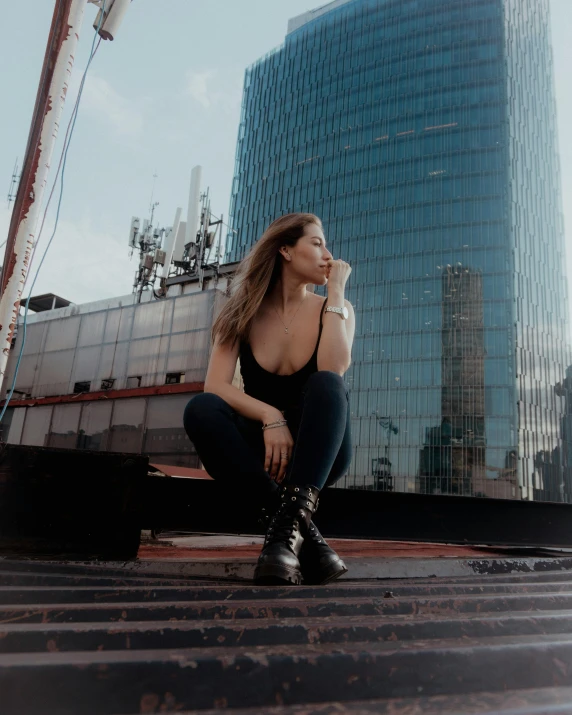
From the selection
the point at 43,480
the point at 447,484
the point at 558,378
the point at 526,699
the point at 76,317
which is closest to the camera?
the point at 526,699

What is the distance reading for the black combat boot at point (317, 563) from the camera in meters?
1.28

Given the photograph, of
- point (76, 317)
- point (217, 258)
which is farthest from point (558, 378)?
point (76, 317)

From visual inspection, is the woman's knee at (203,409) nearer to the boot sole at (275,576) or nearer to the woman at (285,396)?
the woman at (285,396)

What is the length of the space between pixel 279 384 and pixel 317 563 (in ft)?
2.16

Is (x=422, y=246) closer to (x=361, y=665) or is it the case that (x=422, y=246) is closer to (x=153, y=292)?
(x=153, y=292)

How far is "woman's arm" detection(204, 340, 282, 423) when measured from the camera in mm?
1619

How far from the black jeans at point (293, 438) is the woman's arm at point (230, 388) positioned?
4 centimetres

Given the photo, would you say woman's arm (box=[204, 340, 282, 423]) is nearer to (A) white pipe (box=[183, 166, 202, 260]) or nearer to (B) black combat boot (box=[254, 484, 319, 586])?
(B) black combat boot (box=[254, 484, 319, 586])

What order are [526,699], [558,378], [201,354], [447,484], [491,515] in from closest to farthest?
[526,699] → [491,515] → [201,354] → [447,484] → [558,378]

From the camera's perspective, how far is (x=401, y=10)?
47.1 metres

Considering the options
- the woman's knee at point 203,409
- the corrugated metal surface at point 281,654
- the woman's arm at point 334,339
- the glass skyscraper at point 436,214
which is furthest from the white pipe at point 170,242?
the glass skyscraper at point 436,214

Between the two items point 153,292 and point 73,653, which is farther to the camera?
point 153,292

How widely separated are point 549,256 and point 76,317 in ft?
124

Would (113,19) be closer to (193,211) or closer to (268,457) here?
(268,457)
